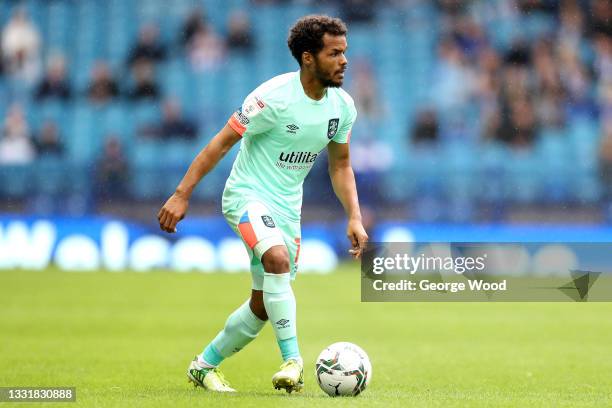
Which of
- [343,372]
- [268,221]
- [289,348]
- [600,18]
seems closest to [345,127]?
[268,221]

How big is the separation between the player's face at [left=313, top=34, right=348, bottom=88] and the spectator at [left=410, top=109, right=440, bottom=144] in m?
17.2

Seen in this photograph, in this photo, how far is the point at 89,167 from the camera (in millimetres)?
22875

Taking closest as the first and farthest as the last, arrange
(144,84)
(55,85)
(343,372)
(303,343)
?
(343,372) < (303,343) < (144,84) < (55,85)

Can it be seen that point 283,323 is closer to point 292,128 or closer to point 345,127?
point 292,128

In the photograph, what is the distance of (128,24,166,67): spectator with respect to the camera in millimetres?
26141

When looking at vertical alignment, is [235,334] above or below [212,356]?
above

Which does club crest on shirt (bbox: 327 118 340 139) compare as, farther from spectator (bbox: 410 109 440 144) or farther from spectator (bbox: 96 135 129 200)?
spectator (bbox: 410 109 440 144)

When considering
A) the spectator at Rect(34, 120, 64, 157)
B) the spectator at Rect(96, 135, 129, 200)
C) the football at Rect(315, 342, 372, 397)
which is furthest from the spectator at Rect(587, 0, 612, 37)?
the football at Rect(315, 342, 372, 397)

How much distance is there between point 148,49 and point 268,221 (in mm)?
19842

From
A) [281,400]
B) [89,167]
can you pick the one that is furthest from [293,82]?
[89,167]

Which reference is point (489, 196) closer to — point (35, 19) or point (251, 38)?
point (251, 38)

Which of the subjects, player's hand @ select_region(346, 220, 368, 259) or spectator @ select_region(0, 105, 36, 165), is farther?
spectator @ select_region(0, 105, 36, 165)

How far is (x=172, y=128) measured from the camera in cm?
2419

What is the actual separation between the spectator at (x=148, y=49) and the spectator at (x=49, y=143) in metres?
2.86
